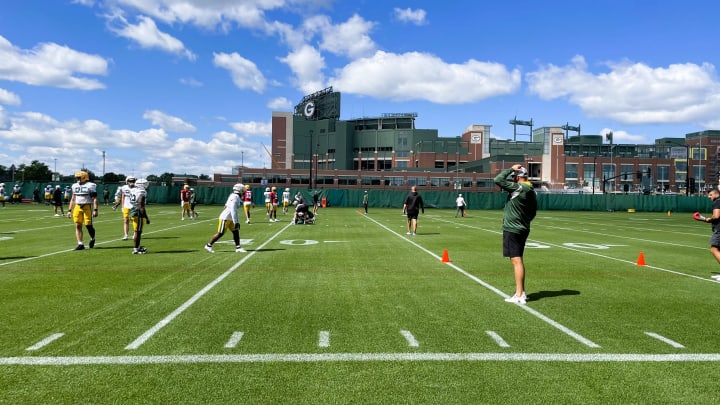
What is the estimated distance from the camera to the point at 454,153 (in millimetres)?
135125

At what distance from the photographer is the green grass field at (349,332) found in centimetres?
419

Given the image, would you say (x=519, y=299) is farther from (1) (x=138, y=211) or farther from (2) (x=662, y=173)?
(2) (x=662, y=173)

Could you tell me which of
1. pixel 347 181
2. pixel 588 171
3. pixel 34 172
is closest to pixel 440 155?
pixel 347 181

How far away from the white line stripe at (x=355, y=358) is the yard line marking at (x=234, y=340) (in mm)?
329

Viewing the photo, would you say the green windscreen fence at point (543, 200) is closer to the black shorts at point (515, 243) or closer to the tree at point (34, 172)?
the black shorts at point (515, 243)

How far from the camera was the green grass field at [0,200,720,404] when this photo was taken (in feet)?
13.7

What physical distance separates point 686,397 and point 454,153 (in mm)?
133784

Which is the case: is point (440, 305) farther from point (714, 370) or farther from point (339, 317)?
point (714, 370)

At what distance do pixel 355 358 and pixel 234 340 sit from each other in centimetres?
142

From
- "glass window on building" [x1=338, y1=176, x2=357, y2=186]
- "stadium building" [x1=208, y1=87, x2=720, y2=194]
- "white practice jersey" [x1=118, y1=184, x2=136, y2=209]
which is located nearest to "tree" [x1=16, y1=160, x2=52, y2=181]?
"stadium building" [x1=208, y1=87, x2=720, y2=194]

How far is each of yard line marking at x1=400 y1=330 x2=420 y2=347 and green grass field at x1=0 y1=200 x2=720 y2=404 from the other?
0.9 inches

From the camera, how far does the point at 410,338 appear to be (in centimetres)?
566

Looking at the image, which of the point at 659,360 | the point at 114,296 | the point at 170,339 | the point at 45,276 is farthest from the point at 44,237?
the point at 659,360

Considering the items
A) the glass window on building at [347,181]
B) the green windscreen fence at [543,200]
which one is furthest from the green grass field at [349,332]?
the glass window on building at [347,181]
